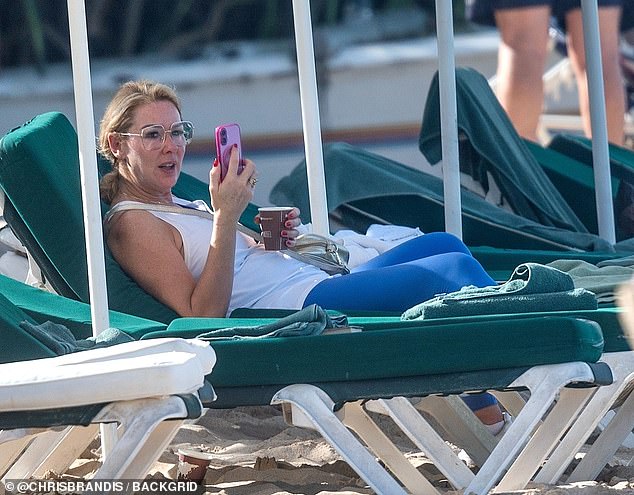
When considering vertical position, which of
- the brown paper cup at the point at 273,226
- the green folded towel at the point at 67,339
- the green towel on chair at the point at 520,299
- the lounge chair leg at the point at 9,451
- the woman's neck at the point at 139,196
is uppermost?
the woman's neck at the point at 139,196

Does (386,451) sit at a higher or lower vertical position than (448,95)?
lower

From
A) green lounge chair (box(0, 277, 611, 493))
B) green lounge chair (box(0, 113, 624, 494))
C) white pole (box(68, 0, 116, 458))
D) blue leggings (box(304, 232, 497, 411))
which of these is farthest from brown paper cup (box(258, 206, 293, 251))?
green lounge chair (box(0, 277, 611, 493))

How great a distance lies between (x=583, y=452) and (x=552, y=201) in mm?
1703

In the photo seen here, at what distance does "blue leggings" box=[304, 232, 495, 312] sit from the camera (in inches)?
132

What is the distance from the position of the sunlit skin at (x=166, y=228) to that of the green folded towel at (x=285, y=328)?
19.4 inches

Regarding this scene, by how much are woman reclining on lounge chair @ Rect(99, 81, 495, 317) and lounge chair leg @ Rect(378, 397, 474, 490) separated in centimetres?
51

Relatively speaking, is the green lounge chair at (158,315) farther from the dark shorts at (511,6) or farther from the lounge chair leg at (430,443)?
the dark shorts at (511,6)

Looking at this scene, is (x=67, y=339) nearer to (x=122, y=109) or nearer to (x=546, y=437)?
(x=122, y=109)

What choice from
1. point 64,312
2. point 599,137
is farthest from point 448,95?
point 64,312

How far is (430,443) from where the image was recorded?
2.90m

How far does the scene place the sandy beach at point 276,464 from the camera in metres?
3.17

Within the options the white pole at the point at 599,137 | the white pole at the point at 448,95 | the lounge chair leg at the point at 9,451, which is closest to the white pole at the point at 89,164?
the lounge chair leg at the point at 9,451

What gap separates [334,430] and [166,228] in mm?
1014

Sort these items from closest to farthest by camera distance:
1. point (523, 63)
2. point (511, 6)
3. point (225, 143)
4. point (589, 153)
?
point (225, 143), point (589, 153), point (523, 63), point (511, 6)
